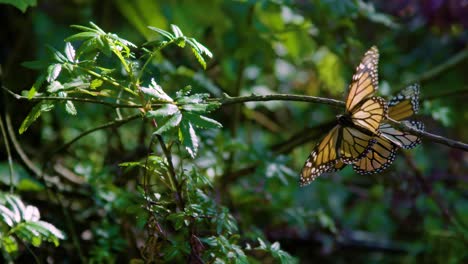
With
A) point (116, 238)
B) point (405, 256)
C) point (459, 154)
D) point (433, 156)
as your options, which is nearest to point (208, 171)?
point (116, 238)

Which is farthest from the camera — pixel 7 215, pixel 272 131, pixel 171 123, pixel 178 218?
pixel 272 131

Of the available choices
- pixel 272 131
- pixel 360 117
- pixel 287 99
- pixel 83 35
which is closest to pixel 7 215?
pixel 83 35

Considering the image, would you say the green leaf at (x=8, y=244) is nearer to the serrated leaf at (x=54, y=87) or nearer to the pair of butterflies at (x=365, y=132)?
the serrated leaf at (x=54, y=87)

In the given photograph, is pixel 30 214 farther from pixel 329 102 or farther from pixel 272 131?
pixel 272 131

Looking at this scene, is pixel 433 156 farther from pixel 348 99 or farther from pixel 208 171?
pixel 348 99

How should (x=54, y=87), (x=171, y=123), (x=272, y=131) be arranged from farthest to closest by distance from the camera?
(x=272, y=131)
(x=54, y=87)
(x=171, y=123)

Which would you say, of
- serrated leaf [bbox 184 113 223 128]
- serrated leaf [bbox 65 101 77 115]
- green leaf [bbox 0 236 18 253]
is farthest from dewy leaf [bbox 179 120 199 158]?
green leaf [bbox 0 236 18 253]

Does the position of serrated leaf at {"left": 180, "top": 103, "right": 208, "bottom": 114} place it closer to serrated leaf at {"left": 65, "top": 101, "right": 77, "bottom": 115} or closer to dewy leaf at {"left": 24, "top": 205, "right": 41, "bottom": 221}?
serrated leaf at {"left": 65, "top": 101, "right": 77, "bottom": 115}
